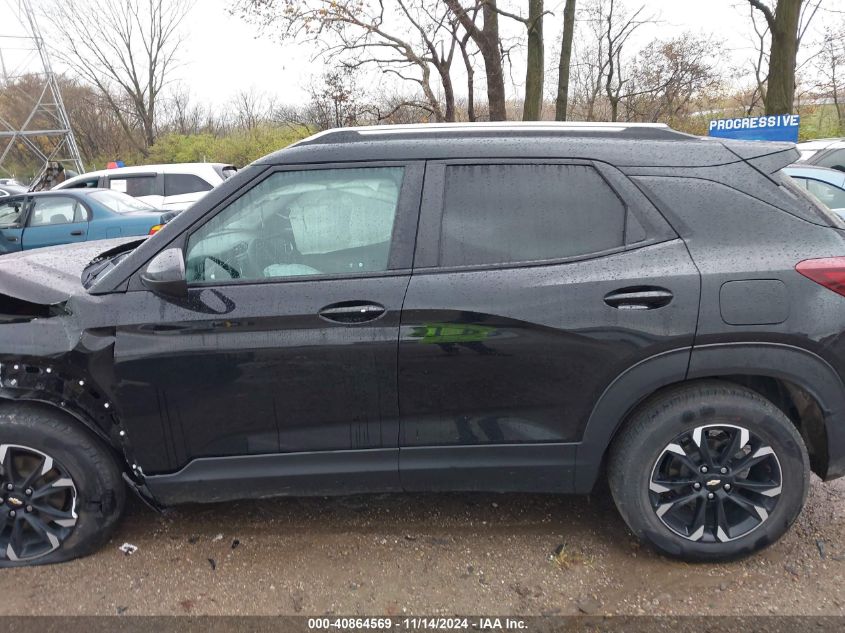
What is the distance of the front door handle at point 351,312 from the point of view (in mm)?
2293

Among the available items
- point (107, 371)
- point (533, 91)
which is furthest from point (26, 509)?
point (533, 91)

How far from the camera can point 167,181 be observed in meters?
11.0

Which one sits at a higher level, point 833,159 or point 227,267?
point 833,159

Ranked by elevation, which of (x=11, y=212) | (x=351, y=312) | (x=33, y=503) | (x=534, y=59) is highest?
(x=534, y=59)

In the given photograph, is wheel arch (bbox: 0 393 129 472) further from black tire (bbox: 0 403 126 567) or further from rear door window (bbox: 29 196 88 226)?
rear door window (bbox: 29 196 88 226)

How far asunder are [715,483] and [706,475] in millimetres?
54

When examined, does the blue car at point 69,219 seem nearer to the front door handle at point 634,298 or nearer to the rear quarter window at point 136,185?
the rear quarter window at point 136,185

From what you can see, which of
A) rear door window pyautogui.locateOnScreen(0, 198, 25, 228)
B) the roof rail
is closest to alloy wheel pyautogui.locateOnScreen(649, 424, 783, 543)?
the roof rail

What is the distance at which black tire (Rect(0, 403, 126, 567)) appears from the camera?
243cm

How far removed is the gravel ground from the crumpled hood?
1.21 m

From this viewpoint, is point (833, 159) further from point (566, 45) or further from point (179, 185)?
point (179, 185)

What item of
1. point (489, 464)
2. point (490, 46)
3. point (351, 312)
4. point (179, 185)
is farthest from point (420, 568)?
point (490, 46)

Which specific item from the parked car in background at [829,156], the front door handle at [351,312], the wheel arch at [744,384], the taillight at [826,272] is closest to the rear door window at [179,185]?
the front door handle at [351,312]

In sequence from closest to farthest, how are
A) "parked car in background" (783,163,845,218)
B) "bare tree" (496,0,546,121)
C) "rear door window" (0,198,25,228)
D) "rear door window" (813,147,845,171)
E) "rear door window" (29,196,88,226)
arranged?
"parked car in background" (783,163,845,218), "rear door window" (813,147,845,171), "rear door window" (29,196,88,226), "rear door window" (0,198,25,228), "bare tree" (496,0,546,121)
